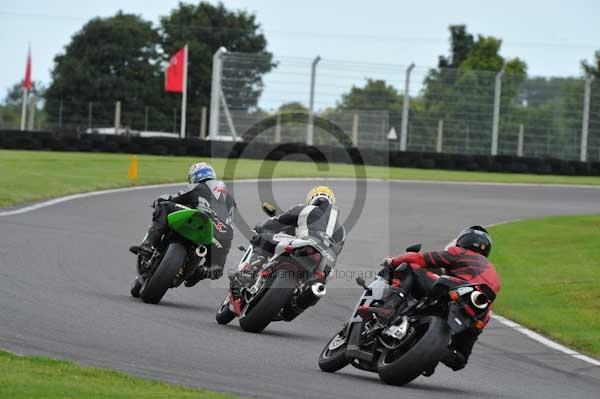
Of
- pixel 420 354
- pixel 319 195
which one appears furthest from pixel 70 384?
pixel 319 195

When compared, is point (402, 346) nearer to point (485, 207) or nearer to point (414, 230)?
point (414, 230)

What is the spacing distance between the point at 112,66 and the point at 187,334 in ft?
209

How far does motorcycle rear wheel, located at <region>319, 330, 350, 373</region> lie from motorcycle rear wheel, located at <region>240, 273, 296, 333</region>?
3.60ft

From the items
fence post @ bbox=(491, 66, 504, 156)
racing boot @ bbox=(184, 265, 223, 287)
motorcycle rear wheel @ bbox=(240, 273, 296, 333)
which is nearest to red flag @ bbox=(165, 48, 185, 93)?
fence post @ bbox=(491, 66, 504, 156)

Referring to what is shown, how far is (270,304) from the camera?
10.4m

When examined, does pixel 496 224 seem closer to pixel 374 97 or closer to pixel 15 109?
pixel 374 97

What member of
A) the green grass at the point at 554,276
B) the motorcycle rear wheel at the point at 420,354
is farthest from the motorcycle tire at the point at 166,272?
the green grass at the point at 554,276

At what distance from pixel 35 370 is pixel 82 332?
2.16m

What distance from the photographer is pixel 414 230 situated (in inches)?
883

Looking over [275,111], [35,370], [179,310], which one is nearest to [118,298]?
[179,310]

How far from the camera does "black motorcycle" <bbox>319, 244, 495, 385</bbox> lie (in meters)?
8.43

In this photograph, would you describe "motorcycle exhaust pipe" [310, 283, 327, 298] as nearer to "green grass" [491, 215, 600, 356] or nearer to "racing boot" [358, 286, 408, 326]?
"racing boot" [358, 286, 408, 326]

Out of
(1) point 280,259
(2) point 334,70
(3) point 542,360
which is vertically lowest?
(3) point 542,360

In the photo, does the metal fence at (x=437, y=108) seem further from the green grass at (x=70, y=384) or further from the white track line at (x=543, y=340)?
the green grass at (x=70, y=384)
